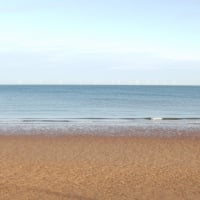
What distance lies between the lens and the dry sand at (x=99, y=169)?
34.7ft

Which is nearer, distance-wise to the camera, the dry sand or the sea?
the dry sand

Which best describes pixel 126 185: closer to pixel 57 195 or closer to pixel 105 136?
pixel 57 195

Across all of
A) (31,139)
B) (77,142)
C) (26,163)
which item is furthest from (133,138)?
(26,163)

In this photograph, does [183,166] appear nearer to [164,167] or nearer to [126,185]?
[164,167]

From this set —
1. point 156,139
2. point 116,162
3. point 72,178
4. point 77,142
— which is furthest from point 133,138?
point 72,178

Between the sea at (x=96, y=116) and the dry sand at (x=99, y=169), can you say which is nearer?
the dry sand at (x=99, y=169)

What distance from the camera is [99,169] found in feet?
43.4

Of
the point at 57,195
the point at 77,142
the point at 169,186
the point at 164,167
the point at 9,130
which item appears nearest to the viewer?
the point at 57,195

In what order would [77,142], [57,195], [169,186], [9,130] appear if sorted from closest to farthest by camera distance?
[57,195] → [169,186] → [77,142] → [9,130]

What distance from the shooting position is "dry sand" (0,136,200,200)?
10562 millimetres

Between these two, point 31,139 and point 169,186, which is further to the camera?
point 31,139

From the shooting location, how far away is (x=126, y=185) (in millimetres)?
11258

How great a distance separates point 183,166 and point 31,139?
8596mm

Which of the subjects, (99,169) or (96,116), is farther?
(96,116)
